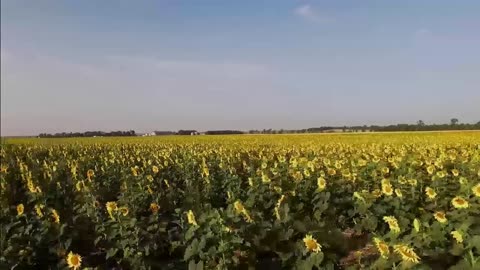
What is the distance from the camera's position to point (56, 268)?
4.83 m

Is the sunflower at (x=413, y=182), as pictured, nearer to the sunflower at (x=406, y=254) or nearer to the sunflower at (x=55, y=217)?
the sunflower at (x=406, y=254)

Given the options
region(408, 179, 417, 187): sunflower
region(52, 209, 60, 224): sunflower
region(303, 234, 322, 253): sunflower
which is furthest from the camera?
region(408, 179, 417, 187): sunflower

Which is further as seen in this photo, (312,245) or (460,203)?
(460,203)

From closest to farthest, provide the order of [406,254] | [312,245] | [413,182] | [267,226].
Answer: [406,254]
[312,245]
[267,226]
[413,182]

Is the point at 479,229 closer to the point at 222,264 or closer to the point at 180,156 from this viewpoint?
the point at 222,264

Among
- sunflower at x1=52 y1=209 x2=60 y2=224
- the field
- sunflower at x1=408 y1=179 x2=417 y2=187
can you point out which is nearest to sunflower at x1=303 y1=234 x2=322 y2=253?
the field

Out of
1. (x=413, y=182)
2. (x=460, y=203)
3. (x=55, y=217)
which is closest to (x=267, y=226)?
(x=460, y=203)

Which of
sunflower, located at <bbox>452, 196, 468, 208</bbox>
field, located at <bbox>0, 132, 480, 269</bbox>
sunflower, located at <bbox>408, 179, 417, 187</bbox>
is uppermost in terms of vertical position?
sunflower, located at <bbox>408, 179, 417, 187</bbox>

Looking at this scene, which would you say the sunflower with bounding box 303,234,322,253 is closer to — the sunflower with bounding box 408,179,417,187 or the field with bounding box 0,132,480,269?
the field with bounding box 0,132,480,269

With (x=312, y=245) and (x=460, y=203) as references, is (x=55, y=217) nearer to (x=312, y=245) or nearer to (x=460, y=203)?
(x=312, y=245)

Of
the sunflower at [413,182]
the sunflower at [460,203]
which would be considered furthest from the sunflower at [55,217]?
the sunflower at [413,182]

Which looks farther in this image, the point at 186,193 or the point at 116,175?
the point at 116,175

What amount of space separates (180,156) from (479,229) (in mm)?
10464

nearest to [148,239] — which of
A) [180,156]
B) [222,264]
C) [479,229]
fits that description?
[222,264]
